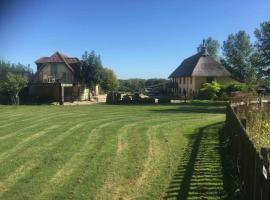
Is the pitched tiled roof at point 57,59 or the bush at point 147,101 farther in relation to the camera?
the pitched tiled roof at point 57,59

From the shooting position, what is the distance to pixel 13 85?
42750 millimetres

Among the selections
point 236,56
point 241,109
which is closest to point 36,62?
point 236,56

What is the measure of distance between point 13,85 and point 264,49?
27014mm

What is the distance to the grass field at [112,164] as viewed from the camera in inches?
325

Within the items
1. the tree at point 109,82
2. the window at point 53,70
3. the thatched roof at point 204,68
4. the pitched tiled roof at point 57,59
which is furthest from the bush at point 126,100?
the tree at point 109,82

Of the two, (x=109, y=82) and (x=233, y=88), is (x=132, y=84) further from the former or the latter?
(x=233, y=88)

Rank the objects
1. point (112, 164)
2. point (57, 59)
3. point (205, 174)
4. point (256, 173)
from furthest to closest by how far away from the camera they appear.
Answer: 1. point (57, 59)
2. point (112, 164)
3. point (205, 174)
4. point (256, 173)

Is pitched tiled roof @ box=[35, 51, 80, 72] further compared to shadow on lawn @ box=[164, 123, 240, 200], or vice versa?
pitched tiled roof @ box=[35, 51, 80, 72]

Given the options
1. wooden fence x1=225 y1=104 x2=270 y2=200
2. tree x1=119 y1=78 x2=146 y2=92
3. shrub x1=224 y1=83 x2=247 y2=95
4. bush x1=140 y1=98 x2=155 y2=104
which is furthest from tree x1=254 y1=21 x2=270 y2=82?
wooden fence x1=225 y1=104 x2=270 y2=200

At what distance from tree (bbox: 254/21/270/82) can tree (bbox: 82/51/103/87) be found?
1990 centimetres

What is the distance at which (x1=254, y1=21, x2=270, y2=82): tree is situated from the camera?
1960 inches

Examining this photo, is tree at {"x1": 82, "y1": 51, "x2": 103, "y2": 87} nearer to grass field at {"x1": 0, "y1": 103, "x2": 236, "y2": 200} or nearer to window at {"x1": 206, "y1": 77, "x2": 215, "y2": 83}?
window at {"x1": 206, "y1": 77, "x2": 215, "y2": 83}

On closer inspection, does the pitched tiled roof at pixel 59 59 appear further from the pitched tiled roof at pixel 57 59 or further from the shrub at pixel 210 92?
the shrub at pixel 210 92

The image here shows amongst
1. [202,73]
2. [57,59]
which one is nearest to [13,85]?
[57,59]
